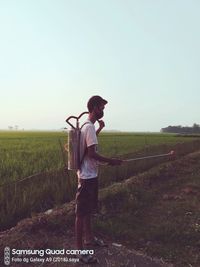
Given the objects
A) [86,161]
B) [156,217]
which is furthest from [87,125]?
[156,217]

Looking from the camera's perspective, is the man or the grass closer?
the man

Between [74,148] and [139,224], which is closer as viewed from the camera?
[74,148]

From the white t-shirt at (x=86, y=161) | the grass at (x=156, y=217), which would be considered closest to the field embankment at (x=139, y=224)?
the grass at (x=156, y=217)

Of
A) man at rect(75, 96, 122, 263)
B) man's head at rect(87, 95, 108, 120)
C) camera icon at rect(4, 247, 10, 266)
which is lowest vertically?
camera icon at rect(4, 247, 10, 266)

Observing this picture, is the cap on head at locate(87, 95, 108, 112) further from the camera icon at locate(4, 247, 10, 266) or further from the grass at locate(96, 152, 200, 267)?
the grass at locate(96, 152, 200, 267)

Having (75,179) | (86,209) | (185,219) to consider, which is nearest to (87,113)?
(86,209)

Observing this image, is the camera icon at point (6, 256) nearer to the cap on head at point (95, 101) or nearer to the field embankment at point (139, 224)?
the field embankment at point (139, 224)

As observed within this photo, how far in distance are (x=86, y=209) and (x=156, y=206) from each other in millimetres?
3232

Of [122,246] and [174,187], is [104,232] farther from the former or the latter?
[174,187]

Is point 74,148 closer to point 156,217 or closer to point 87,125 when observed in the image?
point 87,125

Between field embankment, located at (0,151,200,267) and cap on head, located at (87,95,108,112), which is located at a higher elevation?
cap on head, located at (87,95,108,112)

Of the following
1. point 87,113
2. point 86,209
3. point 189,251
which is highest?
point 87,113

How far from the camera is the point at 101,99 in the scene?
Result: 14.7 ft

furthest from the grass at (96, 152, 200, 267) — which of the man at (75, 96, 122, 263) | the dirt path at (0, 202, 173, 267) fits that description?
the man at (75, 96, 122, 263)
